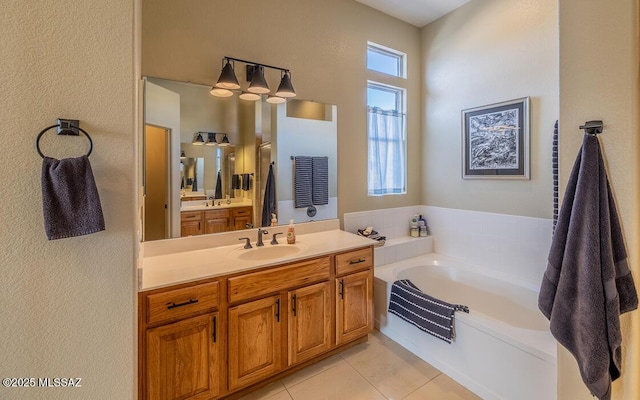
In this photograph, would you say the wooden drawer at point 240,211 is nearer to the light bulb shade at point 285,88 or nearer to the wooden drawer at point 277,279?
the wooden drawer at point 277,279

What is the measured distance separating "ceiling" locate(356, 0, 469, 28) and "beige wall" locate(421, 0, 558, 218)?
0.09 meters

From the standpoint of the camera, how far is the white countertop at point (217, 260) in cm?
156

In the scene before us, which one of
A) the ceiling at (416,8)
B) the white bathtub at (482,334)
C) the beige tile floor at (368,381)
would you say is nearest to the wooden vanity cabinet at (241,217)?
the beige tile floor at (368,381)

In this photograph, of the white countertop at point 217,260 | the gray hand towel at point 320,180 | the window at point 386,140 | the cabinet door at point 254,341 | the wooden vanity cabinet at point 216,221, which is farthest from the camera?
the window at point 386,140

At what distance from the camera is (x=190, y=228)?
2.13 m

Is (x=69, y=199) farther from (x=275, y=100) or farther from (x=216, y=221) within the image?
(x=275, y=100)

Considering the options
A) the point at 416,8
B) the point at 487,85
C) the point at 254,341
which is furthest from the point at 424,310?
the point at 416,8

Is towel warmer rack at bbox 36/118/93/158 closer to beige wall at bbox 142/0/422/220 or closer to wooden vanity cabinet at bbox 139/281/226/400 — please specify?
wooden vanity cabinet at bbox 139/281/226/400

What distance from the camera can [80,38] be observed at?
92cm

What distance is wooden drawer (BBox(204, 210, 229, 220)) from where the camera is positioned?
2.20 metres

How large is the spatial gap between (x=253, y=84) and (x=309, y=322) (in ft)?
6.20

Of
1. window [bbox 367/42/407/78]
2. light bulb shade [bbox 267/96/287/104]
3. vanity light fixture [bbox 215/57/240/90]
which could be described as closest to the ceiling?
window [bbox 367/42/407/78]

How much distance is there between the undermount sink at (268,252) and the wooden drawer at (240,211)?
0.33 meters

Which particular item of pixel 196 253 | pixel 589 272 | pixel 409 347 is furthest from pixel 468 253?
pixel 196 253
